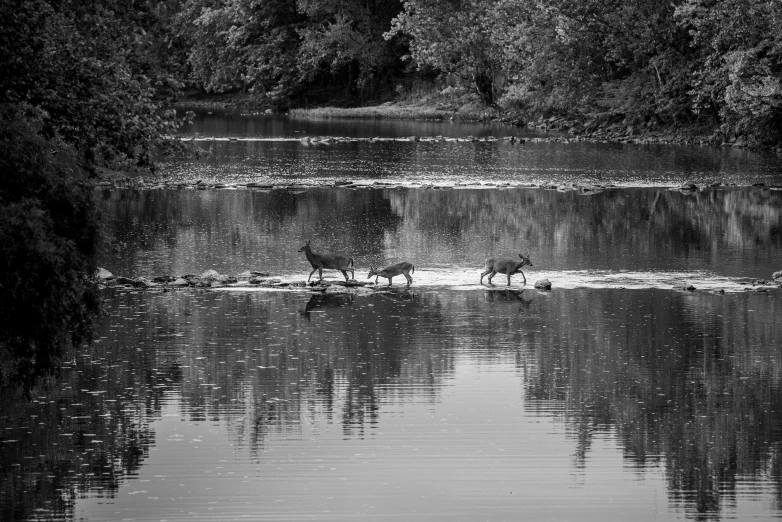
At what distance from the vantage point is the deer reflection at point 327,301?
68.3ft

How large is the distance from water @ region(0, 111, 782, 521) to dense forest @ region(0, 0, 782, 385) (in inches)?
56.4

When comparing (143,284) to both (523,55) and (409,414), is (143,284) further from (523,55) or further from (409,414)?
(523,55)

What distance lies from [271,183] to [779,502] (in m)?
28.7

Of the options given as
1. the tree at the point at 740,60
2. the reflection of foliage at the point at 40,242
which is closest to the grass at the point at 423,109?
the tree at the point at 740,60

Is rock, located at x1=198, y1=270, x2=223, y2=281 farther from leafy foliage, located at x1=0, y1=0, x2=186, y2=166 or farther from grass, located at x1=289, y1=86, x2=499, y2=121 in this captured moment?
grass, located at x1=289, y1=86, x2=499, y2=121

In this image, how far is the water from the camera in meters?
12.3

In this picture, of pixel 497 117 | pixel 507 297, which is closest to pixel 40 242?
pixel 507 297

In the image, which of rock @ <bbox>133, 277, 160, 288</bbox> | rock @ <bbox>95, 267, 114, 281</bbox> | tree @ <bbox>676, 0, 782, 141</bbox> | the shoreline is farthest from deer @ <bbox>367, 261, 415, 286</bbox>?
tree @ <bbox>676, 0, 782, 141</bbox>

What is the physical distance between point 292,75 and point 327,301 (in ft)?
221

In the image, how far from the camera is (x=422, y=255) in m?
26.3

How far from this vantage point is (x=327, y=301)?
21.2m

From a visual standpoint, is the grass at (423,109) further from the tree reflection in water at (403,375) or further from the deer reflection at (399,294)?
the tree reflection in water at (403,375)

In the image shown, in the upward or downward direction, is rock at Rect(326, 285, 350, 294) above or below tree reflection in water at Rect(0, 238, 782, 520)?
above

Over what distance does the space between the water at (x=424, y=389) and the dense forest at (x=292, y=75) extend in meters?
1.43
